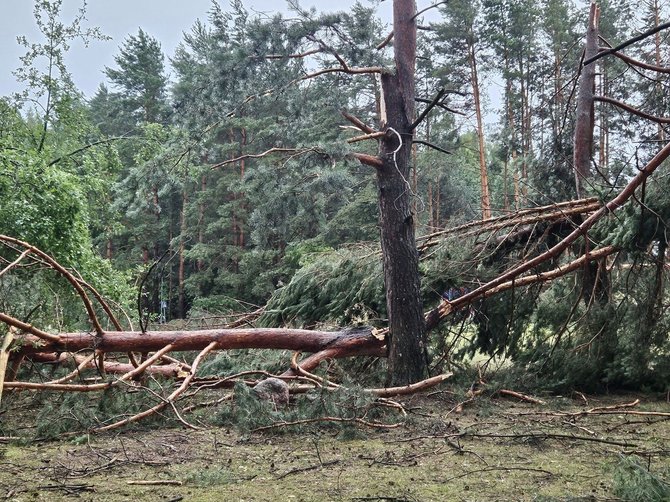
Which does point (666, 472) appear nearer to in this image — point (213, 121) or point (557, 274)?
point (557, 274)

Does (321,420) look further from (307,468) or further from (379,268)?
(379,268)

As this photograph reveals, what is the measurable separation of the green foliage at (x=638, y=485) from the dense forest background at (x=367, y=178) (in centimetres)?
189

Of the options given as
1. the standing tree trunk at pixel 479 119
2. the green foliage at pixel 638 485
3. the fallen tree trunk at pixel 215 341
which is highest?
the standing tree trunk at pixel 479 119

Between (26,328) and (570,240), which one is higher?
(570,240)

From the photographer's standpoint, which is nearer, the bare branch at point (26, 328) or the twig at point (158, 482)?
the twig at point (158, 482)

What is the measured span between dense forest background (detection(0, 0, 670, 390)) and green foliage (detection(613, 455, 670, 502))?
1.89 metres

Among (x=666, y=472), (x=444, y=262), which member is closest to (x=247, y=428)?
(x=666, y=472)

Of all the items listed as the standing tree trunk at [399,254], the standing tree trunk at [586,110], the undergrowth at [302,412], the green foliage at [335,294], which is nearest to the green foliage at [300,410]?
the undergrowth at [302,412]

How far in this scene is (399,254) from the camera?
17.5 ft

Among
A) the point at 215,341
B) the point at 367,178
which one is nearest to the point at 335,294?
the point at 215,341

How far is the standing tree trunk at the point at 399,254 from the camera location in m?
5.33

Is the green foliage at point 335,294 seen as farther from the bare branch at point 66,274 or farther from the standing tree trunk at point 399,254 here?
the bare branch at point 66,274

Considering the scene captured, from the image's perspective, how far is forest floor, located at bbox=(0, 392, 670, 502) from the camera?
2.45 metres

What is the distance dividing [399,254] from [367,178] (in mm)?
6664
